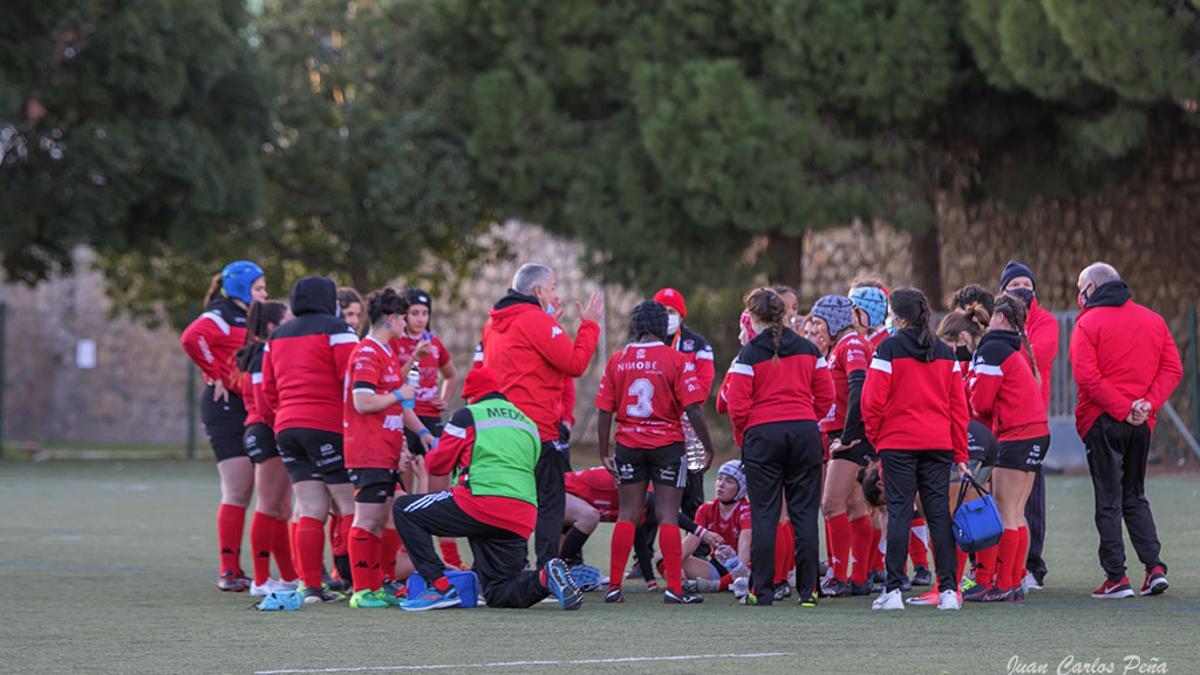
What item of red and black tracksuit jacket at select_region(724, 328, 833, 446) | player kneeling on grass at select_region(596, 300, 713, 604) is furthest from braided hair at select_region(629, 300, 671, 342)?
red and black tracksuit jacket at select_region(724, 328, 833, 446)

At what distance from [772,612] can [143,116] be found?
17.0 metres

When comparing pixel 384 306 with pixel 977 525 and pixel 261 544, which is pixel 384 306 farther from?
pixel 977 525

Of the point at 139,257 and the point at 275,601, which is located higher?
the point at 139,257

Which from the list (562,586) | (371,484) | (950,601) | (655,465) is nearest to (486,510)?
(562,586)

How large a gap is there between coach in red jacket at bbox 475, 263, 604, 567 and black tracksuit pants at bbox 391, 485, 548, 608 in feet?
1.22

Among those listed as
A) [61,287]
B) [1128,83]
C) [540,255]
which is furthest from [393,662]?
[61,287]

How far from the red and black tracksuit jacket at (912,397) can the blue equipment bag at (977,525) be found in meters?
0.31

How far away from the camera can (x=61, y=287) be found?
34.6 m

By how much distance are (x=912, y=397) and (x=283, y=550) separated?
366cm

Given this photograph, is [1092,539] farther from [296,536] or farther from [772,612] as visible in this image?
[296,536]

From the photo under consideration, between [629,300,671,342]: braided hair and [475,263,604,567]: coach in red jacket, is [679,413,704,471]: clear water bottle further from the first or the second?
[475,263,604,567]: coach in red jacket

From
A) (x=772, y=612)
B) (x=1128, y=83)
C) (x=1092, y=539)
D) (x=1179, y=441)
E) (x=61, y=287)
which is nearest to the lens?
(x=772, y=612)

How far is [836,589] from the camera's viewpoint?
33.8 ft

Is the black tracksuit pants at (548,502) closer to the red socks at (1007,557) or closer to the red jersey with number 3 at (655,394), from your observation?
the red jersey with number 3 at (655,394)
